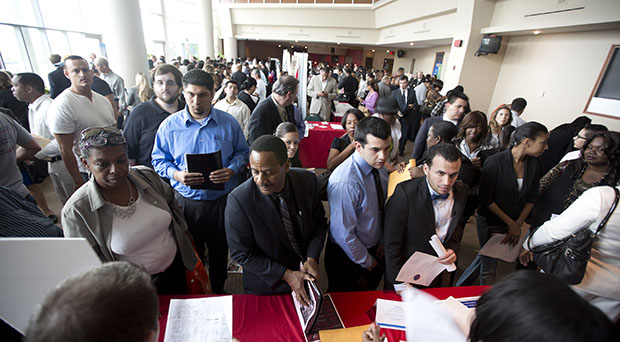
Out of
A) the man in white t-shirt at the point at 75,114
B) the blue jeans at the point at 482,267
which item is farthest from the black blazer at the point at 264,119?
the blue jeans at the point at 482,267

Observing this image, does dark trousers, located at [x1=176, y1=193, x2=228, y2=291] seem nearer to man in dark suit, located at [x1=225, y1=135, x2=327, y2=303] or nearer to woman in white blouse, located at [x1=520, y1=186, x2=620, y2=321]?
A: man in dark suit, located at [x1=225, y1=135, x2=327, y2=303]

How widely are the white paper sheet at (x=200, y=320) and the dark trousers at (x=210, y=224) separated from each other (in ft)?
2.83

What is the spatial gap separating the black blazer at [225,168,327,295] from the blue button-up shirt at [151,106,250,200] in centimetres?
75

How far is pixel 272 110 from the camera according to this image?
3.27 m

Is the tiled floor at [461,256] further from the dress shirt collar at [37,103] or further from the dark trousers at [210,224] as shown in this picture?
the dress shirt collar at [37,103]

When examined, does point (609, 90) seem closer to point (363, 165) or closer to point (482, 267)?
point (482, 267)

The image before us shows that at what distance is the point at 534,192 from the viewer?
235 cm

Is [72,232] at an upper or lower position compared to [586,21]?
lower

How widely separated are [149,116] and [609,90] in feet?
25.2

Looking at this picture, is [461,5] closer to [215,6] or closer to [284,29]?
[284,29]

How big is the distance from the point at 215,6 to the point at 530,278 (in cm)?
2282

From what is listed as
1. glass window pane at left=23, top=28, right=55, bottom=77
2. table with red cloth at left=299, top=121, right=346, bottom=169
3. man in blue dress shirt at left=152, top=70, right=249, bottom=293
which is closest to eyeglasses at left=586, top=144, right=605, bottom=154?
man in blue dress shirt at left=152, top=70, right=249, bottom=293

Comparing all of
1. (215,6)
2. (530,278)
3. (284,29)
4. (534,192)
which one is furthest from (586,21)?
(215,6)

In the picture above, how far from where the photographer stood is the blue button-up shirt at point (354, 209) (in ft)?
5.60
